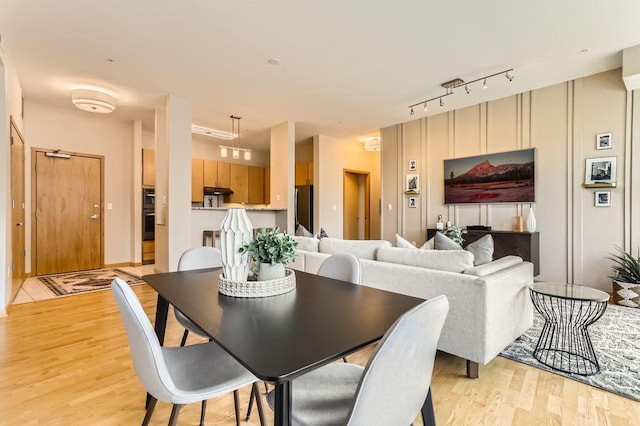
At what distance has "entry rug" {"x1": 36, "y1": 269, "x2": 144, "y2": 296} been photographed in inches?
160

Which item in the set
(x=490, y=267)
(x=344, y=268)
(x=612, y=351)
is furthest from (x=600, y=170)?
(x=344, y=268)

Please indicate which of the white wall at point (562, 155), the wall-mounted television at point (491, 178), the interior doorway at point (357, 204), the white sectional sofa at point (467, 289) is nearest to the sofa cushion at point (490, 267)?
the white sectional sofa at point (467, 289)

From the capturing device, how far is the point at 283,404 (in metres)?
0.75

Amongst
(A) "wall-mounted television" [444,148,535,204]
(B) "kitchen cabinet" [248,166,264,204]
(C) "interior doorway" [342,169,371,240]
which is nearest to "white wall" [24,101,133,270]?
(B) "kitchen cabinet" [248,166,264,204]

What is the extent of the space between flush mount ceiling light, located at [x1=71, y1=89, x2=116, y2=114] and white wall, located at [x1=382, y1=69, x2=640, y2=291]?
16.7 feet

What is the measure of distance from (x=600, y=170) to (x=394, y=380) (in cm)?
460

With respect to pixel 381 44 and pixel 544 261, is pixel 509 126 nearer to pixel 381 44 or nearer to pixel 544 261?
pixel 544 261

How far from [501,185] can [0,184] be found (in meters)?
6.09

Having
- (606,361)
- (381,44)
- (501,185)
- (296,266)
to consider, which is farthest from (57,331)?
(501,185)

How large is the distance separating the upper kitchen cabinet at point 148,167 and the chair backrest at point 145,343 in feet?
18.3

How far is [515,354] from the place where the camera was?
227 centimetres

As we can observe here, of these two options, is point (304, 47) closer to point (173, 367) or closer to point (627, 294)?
point (173, 367)

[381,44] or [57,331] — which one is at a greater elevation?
[381,44]

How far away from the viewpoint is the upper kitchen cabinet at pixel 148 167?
5.90 m
